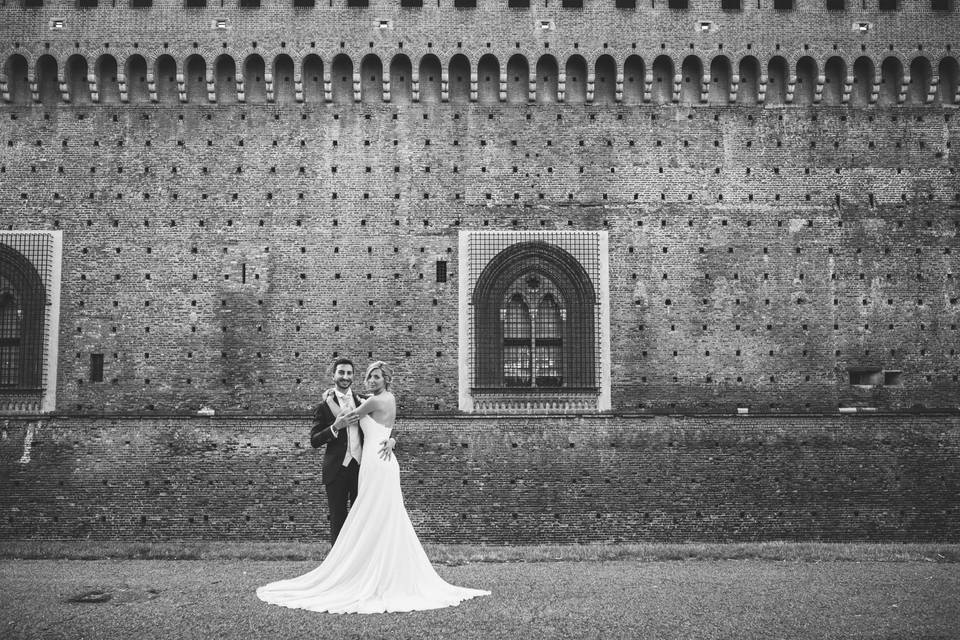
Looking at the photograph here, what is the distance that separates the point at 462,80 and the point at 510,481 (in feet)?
22.1

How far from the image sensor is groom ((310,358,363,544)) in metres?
7.52

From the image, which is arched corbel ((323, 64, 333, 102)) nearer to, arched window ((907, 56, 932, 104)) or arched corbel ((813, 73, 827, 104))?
arched corbel ((813, 73, 827, 104))

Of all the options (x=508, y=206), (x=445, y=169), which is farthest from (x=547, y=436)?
(x=445, y=169)

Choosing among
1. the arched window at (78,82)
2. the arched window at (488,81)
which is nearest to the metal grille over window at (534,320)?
the arched window at (488,81)

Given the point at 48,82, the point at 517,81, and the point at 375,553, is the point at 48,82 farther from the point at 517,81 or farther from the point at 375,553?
the point at 375,553

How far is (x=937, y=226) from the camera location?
14719 mm

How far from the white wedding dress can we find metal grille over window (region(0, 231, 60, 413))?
8.57 metres

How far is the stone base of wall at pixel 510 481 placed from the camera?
13.6 metres

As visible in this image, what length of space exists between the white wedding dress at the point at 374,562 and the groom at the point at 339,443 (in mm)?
188

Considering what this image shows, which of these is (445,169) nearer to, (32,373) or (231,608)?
(32,373)

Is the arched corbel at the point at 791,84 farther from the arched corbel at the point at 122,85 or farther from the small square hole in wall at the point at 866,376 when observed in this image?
the arched corbel at the point at 122,85

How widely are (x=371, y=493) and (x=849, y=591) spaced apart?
4.94 metres

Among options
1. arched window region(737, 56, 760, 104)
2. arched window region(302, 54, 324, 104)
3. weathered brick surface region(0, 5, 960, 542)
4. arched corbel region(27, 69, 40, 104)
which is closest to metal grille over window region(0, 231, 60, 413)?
weathered brick surface region(0, 5, 960, 542)

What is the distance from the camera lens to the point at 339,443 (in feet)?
25.0
